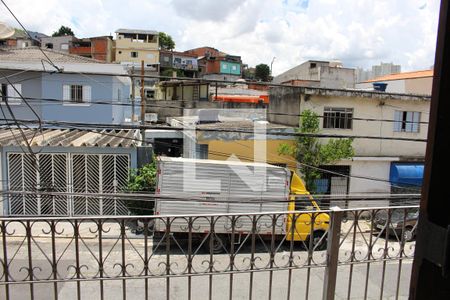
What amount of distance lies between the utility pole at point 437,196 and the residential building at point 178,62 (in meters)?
52.8

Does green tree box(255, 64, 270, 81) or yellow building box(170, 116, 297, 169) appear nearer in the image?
yellow building box(170, 116, 297, 169)

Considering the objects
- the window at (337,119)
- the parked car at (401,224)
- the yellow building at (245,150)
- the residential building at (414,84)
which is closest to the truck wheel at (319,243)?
the parked car at (401,224)

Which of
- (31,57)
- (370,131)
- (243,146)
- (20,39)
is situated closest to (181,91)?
(20,39)

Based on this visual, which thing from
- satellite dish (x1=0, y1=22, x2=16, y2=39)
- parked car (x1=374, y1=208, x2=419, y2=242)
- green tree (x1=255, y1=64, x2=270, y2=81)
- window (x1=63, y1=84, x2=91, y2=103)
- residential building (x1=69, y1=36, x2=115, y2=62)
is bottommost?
parked car (x1=374, y1=208, x2=419, y2=242)

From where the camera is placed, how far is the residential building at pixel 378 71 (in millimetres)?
34531

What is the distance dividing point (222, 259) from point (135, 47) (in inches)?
2003

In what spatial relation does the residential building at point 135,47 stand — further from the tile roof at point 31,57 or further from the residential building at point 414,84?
the residential building at point 414,84

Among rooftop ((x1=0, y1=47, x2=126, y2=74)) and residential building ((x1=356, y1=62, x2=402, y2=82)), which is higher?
residential building ((x1=356, y1=62, x2=402, y2=82))

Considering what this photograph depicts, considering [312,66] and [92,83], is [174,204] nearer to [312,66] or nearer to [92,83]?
[92,83]

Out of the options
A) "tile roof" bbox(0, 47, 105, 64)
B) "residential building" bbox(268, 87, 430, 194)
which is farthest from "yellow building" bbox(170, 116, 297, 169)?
"tile roof" bbox(0, 47, 105, 64)

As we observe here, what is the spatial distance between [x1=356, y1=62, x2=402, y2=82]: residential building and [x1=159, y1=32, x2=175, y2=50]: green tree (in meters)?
32.3

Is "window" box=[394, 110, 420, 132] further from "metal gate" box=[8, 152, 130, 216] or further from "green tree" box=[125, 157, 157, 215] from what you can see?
"metal gate" box=[8, 152, 130, 216]

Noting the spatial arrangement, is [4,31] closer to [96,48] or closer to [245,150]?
[245,150]

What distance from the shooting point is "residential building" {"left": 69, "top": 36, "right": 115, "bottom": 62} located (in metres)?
49.3
